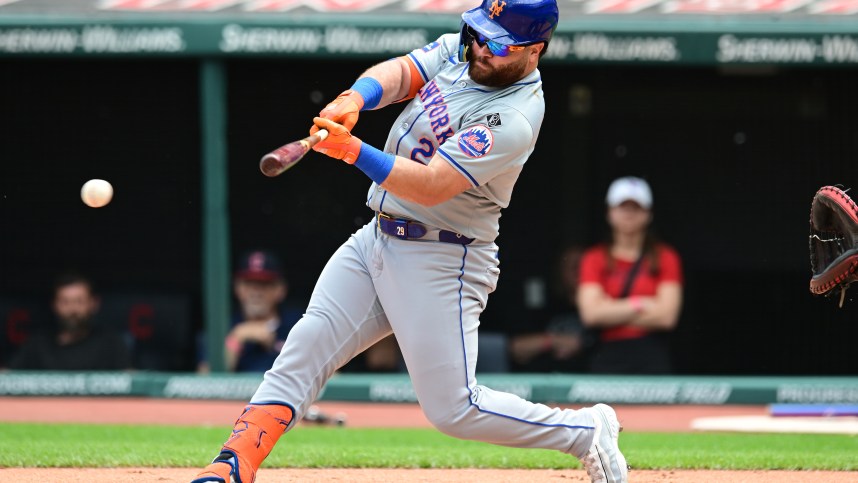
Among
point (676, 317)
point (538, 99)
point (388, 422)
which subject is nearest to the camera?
point (538, 99)

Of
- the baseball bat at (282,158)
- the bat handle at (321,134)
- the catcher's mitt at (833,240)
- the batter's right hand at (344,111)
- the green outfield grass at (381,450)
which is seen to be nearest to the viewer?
the baseball bat at (282,158)

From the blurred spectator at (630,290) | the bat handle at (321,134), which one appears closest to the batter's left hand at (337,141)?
the bat handle at (321,134)

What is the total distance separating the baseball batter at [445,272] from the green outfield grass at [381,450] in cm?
113

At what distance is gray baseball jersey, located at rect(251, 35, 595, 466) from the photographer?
343 centimetres

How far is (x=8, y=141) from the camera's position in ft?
24.6

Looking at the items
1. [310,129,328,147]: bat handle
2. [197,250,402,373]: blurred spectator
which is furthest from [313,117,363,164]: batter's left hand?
[197,250,402,373]: blurred spectator

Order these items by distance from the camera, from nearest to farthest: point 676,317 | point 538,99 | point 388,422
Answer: point 538,99
point 388,422
point 676,317

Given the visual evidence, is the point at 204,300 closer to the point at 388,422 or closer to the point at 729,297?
the point at 388,422

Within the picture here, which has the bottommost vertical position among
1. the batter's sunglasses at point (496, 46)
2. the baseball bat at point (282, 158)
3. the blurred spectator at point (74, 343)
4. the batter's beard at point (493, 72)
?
the blurred spectator at point (74, 343)

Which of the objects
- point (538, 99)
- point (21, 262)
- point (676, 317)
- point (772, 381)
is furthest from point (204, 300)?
point (538, 99)

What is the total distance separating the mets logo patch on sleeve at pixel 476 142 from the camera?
3.29 m

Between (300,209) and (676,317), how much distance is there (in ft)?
7.66

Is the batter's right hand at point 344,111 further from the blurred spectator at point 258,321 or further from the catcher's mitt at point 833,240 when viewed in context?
the blurred spectator at point 258,321

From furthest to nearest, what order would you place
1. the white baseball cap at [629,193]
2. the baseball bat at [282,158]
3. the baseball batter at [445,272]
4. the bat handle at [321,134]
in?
the white baseball cap at [629,193], the baseball batter at [445,272], the bat handle at [321,134], the baseball bat at [282,158]
